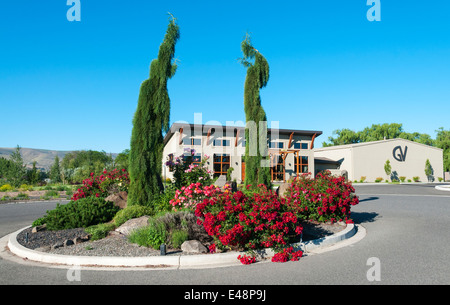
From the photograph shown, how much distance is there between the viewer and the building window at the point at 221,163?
32906 millimetres

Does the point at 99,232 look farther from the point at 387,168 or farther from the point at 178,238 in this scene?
the point at 387,168

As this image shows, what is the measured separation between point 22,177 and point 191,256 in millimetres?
30138

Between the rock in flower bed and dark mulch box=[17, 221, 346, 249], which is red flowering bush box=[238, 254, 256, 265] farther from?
the rock in flower bed

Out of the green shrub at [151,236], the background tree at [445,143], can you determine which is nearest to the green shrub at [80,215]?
the green shrub at [151,236]

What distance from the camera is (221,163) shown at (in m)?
33.0

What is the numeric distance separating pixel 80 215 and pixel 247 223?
5.25m

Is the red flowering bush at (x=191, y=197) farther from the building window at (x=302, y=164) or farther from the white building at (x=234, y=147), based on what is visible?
the building window at (x=302, y=164)

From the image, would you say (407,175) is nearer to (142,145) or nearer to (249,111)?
(249,111)

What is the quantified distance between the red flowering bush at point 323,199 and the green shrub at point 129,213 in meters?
4.17

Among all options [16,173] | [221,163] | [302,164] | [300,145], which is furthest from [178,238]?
[300,145]

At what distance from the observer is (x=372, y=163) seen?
42125mm

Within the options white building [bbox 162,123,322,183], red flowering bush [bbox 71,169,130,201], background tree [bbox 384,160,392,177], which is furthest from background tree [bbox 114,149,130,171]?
background tree [bbox 384,160,392,177]

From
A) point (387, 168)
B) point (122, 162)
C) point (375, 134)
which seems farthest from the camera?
point (375, 134)
